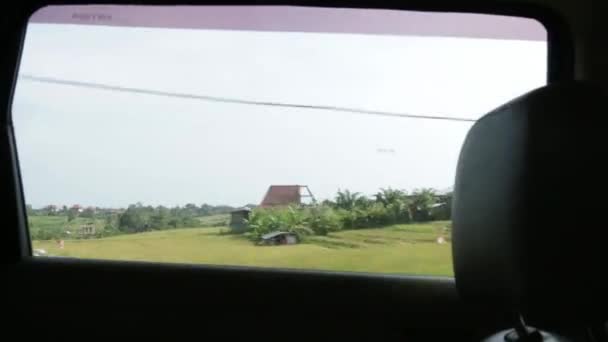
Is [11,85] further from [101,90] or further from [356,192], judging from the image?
[356,192]

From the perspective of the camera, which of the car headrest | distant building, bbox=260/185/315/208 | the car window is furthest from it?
distant building, bbox=260/185/315/208

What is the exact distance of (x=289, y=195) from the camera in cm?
249

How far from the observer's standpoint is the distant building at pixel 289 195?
8.16 feet

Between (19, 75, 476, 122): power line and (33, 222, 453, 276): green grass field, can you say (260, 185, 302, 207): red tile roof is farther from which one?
(19, 75, 476, 122): power line

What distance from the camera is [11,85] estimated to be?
270 cm

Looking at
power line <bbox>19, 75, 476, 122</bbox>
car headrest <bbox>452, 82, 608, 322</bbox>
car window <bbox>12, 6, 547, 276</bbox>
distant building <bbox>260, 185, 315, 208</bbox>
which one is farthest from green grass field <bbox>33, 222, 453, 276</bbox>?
car headrest <bbox>452, 82, 608, 322</bbox>

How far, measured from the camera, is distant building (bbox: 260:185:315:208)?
249 centimetres

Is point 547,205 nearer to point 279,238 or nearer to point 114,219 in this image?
point 279,238

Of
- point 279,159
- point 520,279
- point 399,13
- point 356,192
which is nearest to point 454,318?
point 356,192

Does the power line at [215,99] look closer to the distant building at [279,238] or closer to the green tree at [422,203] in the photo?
the green tree at [422,203]

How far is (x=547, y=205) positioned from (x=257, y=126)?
1.41 m

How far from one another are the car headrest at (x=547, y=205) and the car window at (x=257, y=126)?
101cm

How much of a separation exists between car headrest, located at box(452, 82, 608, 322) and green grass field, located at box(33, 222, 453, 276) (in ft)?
3.46

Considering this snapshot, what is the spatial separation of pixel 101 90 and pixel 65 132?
7.2 inches
